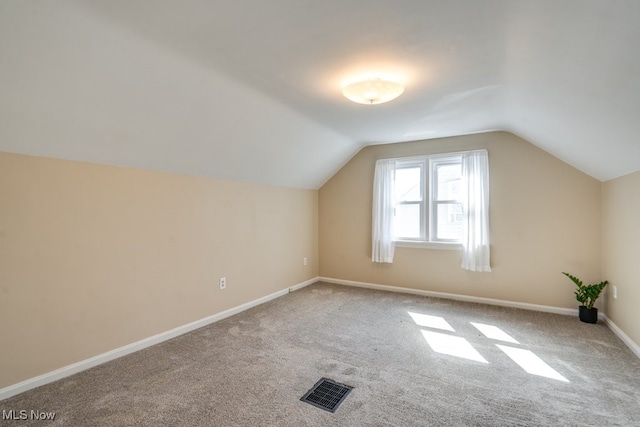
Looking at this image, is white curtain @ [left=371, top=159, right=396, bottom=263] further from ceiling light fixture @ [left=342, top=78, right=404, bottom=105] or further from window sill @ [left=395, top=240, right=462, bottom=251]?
ceiling light fixture @ [left=342, top=78, right=404, bottom=105]

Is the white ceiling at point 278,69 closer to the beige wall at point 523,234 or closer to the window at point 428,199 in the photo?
the beige wall at point 523,234

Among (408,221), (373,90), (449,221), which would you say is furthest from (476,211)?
(373,90)

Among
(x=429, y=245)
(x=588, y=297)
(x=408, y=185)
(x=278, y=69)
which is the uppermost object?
(x=278, y=69)

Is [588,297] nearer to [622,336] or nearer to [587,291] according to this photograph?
[587,291]

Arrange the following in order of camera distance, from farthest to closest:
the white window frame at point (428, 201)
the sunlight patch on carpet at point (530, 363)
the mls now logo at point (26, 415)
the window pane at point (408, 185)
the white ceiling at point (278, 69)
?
the window pane at point (408, 185), the white window frame at point (428, 201), the sunlight patch on carpet at point (530, 363), the mls now logo at point (26, 415), the white ceiling at point (278, 69)

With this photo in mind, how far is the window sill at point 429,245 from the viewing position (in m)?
4.16

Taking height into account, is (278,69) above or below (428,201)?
above

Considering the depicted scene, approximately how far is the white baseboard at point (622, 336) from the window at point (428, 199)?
65.7 inches

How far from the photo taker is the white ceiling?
1.50 meters

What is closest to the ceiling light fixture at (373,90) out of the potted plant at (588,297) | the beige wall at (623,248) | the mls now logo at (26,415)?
the beige wall at (623,248)

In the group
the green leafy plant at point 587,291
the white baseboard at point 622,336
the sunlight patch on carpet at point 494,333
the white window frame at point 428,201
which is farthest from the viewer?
the white window frame at point 428,201

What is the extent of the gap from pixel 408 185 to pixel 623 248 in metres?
2.41

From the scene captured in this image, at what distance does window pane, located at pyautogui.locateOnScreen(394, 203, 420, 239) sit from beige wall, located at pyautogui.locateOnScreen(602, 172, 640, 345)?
206cm

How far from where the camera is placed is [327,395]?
2.00m
